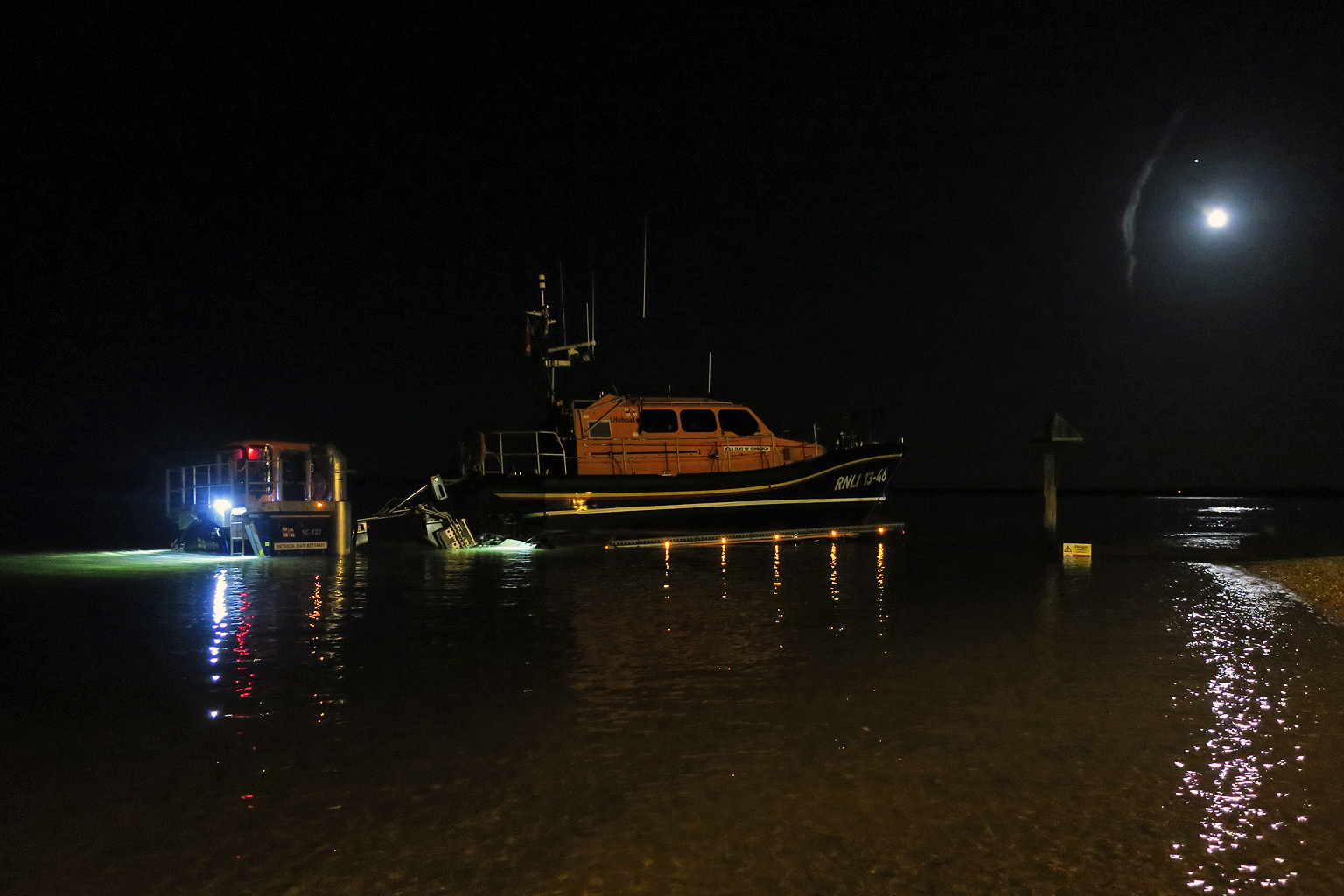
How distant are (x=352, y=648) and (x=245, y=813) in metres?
3.82

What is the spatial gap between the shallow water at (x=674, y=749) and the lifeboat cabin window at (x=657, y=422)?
9799 mm

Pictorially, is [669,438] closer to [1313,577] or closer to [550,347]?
[550,347]

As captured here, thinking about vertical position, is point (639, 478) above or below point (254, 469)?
below

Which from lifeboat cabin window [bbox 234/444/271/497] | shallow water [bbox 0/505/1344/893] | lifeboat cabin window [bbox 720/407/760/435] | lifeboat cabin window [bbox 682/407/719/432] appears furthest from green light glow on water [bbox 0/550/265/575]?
lifeboat cabin window [bbox 720/407/760/435]

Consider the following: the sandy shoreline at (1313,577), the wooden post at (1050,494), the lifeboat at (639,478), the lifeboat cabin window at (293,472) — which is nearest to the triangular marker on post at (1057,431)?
the wooden post at (1050,494)

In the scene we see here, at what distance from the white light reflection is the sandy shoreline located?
2377mm

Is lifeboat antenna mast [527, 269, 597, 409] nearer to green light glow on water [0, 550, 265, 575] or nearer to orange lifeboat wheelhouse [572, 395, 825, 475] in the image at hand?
orange lifeboat wheelhouse [572, 395, 825, 475]

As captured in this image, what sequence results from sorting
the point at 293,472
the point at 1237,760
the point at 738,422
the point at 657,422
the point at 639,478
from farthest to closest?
the point at 738,422, the point at 657,422, the point at 639,478, the point at 293,472, the point at 1237,760

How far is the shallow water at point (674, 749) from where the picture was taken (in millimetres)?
3414

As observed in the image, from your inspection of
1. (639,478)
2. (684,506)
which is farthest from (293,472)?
(684,506)

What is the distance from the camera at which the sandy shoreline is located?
10172mm

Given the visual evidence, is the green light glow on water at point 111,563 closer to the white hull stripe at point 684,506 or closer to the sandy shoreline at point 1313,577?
the white hull stripe at point 684,506

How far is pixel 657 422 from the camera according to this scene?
64.2ft

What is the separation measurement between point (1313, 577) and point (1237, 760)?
986 cm
